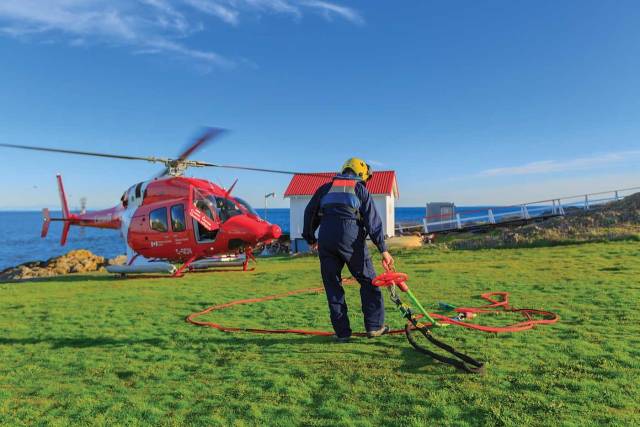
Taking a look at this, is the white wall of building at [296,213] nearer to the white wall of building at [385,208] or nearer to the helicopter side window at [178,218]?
the white wall of building at [385,208]

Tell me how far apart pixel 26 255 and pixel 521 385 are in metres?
64.5

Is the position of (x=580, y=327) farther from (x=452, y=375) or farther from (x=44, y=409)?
(x=44, y=409)

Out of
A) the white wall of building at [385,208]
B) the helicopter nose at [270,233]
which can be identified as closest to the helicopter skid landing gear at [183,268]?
the helicopter nose at [270,233]

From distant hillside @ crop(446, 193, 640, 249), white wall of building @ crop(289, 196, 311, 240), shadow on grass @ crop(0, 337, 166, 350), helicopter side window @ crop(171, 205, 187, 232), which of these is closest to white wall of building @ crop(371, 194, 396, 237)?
white wall of building @ crop(289, 196, 311, 240)

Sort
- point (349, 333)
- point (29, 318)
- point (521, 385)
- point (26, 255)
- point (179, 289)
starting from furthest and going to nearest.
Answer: point (26, 255) < point (179, 289) < point (29, 318) < point (349, 333) < point (521, 385)

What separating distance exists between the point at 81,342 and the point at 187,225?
8587 mm

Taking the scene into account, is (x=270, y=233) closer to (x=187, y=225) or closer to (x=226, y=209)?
(x=226, y=209)

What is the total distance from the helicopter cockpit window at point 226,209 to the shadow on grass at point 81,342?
339 inches

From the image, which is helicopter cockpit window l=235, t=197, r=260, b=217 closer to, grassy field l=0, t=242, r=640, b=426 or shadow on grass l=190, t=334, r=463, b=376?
grassy field l=0, t=242, r=640, b=426

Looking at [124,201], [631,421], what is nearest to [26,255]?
[124,201]

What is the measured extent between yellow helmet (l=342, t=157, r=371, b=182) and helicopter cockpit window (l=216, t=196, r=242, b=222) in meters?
9.31

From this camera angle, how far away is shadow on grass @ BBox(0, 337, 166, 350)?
5.67m

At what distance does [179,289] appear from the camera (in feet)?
35.5

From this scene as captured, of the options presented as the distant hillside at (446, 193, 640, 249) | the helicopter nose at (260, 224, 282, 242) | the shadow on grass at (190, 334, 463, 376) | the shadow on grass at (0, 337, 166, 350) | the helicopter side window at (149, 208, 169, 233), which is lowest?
the shadow on grass at (0, 337, 166, 350)
